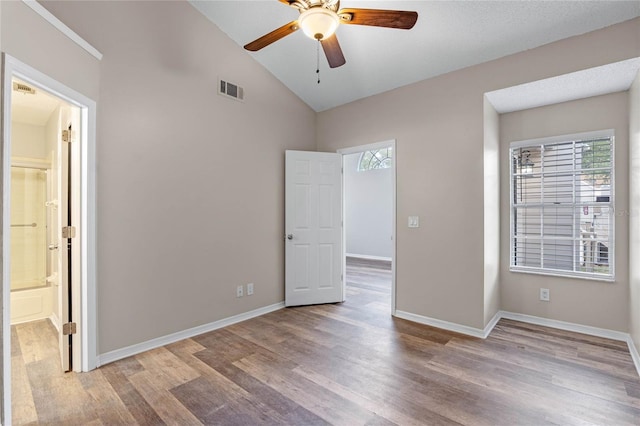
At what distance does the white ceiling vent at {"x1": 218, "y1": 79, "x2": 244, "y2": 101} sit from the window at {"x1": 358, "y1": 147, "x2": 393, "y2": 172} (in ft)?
16.5

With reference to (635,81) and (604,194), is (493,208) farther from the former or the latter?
(635,81)

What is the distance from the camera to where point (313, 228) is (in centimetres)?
415

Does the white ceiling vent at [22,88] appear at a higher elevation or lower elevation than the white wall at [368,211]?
higher

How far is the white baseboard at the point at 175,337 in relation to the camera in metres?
2.56

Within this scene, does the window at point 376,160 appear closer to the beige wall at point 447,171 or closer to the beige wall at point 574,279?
the beige wall at point 447,171

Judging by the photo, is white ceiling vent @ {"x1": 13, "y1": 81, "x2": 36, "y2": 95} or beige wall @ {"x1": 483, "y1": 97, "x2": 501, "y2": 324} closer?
white ceiling vent @ {"x1": 13, "y1": 81, "x2": 36, "y2": 95}

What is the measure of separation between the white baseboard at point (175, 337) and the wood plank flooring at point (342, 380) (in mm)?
100

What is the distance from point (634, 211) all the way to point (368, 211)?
575cm

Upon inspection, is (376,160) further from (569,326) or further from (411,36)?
(569,326)

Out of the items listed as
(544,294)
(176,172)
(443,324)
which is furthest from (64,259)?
(544,294)

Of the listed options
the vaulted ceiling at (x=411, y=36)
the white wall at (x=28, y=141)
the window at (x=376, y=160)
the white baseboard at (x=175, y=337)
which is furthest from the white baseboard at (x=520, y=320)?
the white wall at (x=28, y=141)

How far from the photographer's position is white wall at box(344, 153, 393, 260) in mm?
7816

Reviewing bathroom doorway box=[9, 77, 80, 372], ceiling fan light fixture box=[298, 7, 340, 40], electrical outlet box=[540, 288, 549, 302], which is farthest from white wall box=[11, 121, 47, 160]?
electrical outlet box=[540, 288, 549, 302]

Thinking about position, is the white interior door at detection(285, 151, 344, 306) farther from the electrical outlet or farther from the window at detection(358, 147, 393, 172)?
the window at detection(358, 147, 393, 172)
